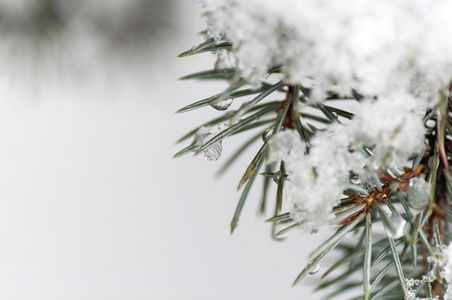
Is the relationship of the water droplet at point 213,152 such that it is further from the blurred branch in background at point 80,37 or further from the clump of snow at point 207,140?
the blurred branch in background at point 80,37

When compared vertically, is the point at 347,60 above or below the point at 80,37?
below

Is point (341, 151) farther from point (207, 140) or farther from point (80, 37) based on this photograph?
point (80, 37)

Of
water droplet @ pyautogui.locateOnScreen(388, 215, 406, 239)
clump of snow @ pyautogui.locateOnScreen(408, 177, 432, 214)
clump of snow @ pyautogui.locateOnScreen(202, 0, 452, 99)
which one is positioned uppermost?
clump of snow @ pyautogui.locateOnScreen(202, 0, 452, 99)

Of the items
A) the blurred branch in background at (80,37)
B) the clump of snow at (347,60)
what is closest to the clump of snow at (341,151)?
the clump of snow at (347,60)

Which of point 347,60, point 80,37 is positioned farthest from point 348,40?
point 80,37

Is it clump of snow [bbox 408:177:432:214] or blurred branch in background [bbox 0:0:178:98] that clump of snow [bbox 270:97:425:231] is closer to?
clump of snow [bbox 408:177:432:214]

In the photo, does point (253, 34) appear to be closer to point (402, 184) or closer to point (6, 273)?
point (402, 184)

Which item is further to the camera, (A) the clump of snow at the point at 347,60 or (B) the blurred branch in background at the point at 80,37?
(B) the blurred branch in background at the point at 80,37

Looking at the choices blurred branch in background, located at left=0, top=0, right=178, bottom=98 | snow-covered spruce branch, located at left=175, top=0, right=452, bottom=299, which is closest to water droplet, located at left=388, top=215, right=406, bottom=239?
snow-covered spruce branch, located at left=175, top=0, right=452, bottom=299

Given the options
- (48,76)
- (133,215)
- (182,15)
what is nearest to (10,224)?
(133,215)
